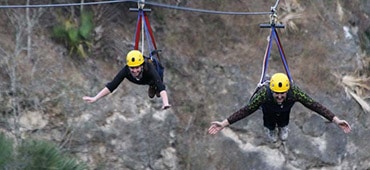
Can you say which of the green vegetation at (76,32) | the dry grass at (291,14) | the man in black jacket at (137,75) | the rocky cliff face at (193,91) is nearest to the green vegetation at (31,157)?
the man in black jacket at (137,75)

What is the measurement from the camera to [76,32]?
1441 cm

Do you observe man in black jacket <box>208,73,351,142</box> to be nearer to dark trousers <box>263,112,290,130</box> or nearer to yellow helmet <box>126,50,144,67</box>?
dark trousers <box>263,112,290,130</box>

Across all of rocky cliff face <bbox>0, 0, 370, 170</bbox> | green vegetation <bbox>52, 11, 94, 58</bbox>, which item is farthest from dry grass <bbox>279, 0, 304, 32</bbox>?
green vegetation <bbox>52, 11, 94, 58</bbox>

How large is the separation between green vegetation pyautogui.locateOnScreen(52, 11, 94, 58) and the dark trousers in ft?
20.3

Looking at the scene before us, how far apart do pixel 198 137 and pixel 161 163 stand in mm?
869

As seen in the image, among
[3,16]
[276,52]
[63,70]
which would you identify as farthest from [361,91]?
[3,16]

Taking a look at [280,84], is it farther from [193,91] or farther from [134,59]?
[193,91]

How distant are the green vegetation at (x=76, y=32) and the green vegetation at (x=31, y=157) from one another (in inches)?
182

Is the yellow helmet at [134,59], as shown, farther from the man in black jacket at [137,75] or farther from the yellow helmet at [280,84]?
the yellow helmet at [280,84]

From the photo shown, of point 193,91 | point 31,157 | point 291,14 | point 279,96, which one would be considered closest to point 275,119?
point 279,96

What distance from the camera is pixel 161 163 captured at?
1441 centimetres

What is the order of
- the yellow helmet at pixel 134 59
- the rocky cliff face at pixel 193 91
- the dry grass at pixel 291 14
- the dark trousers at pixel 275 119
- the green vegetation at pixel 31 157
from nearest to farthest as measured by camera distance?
the yellow helmet at pixel 134 59 < the dark trousers at pixel 275 119 < the green vegetation at pixel 31 157 < the rocky cliff face at pixel 193 91 < the dry grass at pixel 291 14

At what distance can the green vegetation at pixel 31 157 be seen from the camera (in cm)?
958

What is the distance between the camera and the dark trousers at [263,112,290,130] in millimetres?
8672
